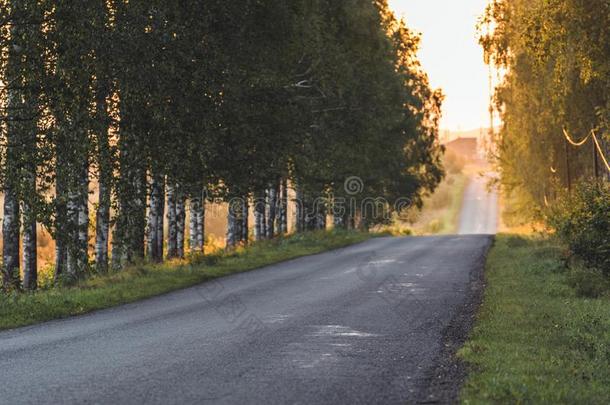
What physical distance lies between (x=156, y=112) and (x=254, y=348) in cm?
809

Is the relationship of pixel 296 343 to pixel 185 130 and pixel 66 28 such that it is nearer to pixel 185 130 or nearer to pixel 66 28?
pixel 66 28

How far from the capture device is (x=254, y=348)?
11.2 meters

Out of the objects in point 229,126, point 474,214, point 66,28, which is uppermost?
point 66,28

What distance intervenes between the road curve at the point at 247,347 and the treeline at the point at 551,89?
5.92 meters

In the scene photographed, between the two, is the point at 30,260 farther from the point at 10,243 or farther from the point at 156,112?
the point at 156,112

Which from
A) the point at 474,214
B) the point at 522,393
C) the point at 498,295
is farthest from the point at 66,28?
the point at 474,214

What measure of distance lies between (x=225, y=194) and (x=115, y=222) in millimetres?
7074

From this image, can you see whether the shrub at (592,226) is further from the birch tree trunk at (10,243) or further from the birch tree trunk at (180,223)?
the birch tree trunk at (10,243)

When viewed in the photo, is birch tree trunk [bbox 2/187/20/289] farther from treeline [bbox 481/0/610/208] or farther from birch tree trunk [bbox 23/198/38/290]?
treeline [bbox 481/0/610/208]

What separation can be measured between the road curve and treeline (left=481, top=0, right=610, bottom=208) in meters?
5.92

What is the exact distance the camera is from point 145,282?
20.6m

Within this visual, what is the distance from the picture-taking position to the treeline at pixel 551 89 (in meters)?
19.5

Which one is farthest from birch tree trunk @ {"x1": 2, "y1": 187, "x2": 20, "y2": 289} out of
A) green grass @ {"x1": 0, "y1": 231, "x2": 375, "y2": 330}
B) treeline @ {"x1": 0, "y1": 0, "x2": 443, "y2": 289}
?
green grass @ {"x1": 0, "y1": 231, "x2": 375, "y2": 330}

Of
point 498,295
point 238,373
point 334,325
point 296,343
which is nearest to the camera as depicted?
point 238,373
